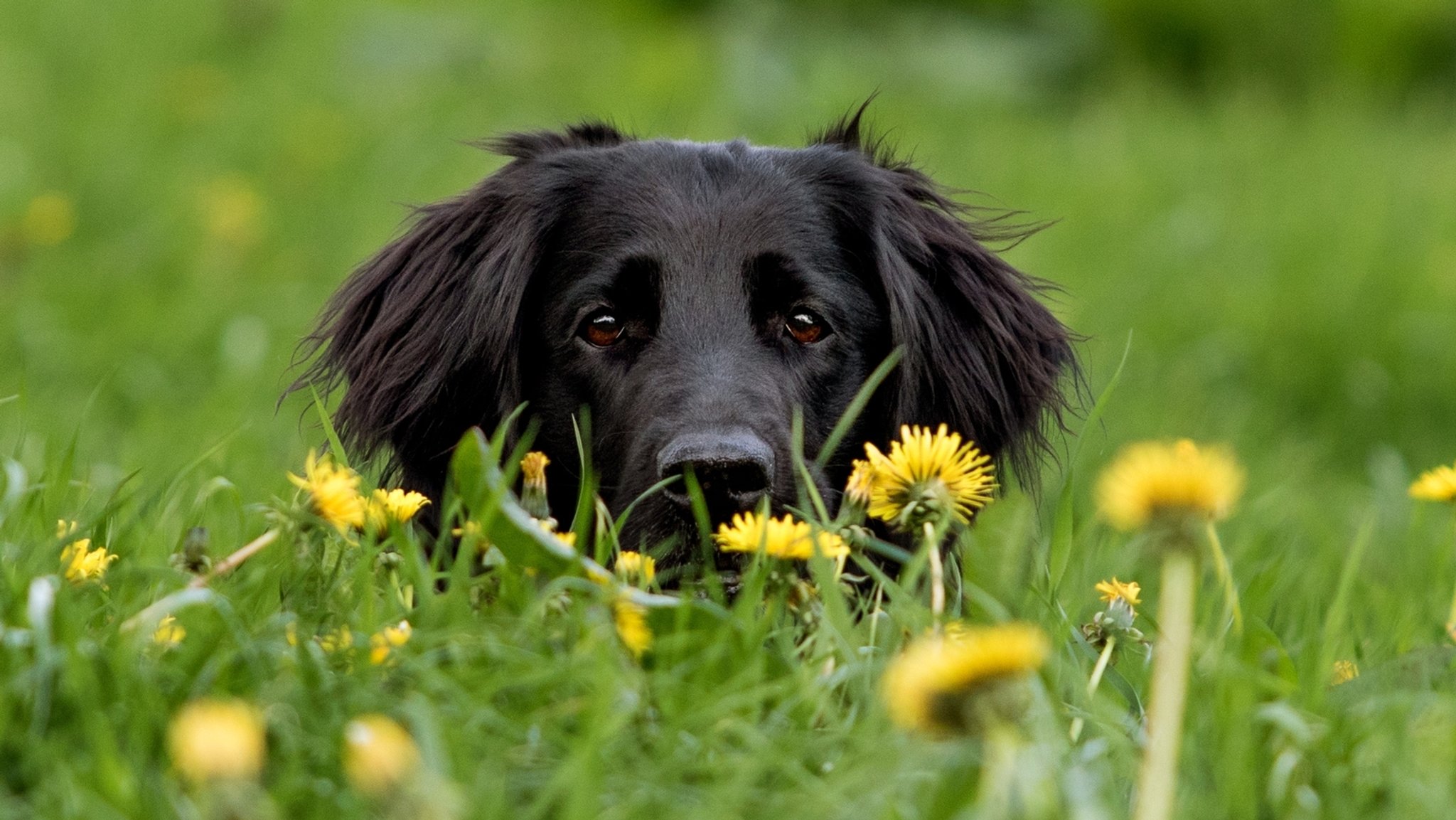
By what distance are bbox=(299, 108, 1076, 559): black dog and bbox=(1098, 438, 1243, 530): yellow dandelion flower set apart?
1442mm

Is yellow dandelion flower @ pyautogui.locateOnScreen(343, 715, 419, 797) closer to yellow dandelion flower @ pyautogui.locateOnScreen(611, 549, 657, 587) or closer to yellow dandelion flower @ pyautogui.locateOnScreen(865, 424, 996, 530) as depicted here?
yellow dandelion flower @ pyautogui.locateOnScreen(611, 549, 657, 587)

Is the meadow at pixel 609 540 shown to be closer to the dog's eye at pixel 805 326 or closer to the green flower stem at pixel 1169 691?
the green flower stem at pixel 1169 691

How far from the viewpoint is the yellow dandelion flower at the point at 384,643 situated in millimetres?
1887

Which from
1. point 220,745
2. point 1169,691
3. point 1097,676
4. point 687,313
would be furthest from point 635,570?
point 687,313

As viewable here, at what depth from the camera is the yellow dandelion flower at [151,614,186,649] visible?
193cm

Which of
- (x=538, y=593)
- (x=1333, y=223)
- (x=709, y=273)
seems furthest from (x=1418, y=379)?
(x=538, y=593)

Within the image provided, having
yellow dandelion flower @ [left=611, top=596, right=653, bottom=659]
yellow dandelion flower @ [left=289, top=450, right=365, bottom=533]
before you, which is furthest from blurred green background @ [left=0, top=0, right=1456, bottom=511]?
yellow dandelion flower @ [left=611, top=596, right=653, bottom=659]

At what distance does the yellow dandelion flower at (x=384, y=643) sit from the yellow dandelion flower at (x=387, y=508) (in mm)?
171

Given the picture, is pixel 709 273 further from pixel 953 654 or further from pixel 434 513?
pixel 953 654

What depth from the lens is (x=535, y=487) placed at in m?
2.29

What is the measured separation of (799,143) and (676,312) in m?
4.66

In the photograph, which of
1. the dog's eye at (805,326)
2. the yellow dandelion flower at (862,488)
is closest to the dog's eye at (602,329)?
the dog's eye at (805,326)

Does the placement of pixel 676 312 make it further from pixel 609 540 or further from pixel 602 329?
pixel 609 540

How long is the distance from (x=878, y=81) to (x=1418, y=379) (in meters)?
3.80
